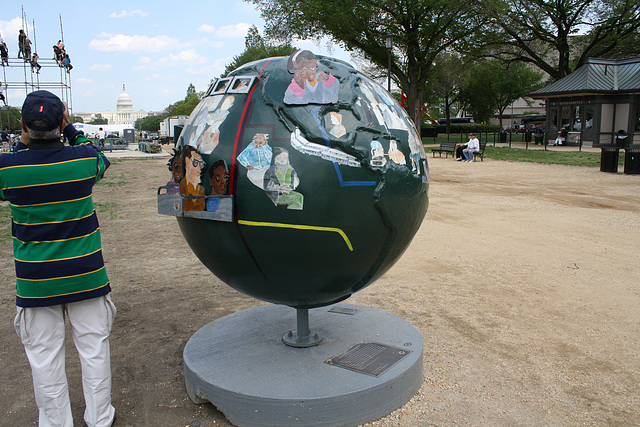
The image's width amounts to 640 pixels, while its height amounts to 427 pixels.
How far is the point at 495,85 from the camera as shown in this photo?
171ft

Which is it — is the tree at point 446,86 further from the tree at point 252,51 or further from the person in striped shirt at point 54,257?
the person in striped shirt at point 54,257

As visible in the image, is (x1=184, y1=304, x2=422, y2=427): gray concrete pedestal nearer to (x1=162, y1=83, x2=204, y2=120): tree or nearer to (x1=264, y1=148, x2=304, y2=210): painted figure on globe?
(x1=264, y1=148, x2=304, y2=210): painted figure on globe

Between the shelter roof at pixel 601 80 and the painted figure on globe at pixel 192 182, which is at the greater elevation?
the shelter roof at pixel 601 80

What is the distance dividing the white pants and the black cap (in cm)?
109

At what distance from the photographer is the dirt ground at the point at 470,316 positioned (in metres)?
3.51

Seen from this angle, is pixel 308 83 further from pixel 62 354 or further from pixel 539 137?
pixel 539 137

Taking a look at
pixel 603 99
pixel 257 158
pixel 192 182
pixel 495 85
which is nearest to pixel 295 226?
pixel 257 158

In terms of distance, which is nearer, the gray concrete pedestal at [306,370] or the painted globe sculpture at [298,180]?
the painted globe sculpture at [298,180]

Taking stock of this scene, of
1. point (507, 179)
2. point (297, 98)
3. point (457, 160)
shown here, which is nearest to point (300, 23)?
point (457, 160)

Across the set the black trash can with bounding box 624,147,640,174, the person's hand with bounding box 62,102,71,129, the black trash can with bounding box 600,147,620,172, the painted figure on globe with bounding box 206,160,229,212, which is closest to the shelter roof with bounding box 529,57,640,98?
the black trash can with bounding box 600,147,620,172

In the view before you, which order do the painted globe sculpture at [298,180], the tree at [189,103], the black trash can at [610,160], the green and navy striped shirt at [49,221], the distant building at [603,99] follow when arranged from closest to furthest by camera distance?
the green and navy striped shirt at [49,221] → the painted globe sculpture at [298,180] → the black trash can at [610,160] → the distant building at [603,99] → the tree at [189,103]

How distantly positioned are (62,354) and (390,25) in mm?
31685

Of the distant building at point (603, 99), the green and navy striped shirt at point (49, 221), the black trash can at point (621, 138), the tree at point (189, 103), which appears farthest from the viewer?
the tree at point (189, 103)

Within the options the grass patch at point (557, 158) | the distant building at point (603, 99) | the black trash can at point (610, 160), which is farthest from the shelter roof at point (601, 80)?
the black trash can at point (610, 160)
